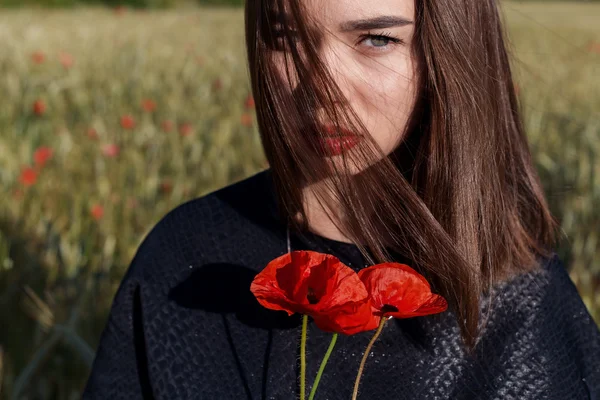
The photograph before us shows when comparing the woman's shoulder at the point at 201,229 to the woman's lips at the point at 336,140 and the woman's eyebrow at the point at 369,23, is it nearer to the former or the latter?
the woman's lips at the point at 336,140

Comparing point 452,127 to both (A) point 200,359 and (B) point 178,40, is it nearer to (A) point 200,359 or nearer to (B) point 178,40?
(A) point 200,359

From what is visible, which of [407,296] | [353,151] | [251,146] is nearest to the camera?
[407,296]

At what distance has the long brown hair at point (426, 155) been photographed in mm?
1167

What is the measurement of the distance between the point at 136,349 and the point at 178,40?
5621 millimetres

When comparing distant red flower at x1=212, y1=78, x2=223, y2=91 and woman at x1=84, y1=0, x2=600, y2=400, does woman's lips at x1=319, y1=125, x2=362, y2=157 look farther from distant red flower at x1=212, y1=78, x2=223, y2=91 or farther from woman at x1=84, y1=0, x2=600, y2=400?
distant red flower at x1=212, y1=78, x2=223, y2=91

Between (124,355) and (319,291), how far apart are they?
0.52 meters

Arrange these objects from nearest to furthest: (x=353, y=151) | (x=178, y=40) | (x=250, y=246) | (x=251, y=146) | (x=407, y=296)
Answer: (x=407, y=296) → (x=353, y=151) → (x=250, y=246) → (x=251, y=146) → (x=178, y=40)

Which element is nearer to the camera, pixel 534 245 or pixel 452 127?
pixel 452 127

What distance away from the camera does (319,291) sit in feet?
2.69

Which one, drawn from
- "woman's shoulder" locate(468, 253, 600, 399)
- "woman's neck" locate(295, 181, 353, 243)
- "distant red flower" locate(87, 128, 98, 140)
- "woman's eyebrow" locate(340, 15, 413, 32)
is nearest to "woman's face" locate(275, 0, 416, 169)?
"woman's eyebrow" locate(340, 15, 413, 32)

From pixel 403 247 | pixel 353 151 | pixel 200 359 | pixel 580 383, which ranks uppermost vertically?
pixel 353 151

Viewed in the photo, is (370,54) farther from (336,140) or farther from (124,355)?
(124,355)

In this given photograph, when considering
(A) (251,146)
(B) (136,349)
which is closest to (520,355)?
(B) (136,349)

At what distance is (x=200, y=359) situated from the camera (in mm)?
1176
